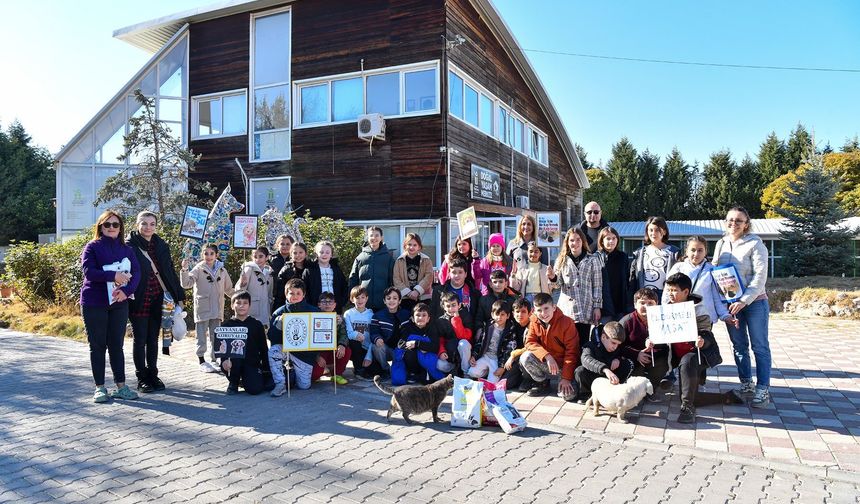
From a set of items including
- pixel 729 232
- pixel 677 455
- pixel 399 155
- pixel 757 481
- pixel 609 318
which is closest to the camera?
pixel 757 481

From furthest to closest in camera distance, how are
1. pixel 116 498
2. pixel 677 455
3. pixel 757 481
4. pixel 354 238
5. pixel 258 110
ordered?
pixel 258 110
pixel 354 238
pixel 677 455
pixel 757 481
pixel 116 498

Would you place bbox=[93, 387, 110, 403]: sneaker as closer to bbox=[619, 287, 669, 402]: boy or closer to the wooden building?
bbox=[619, 287, 669, 402]: boy

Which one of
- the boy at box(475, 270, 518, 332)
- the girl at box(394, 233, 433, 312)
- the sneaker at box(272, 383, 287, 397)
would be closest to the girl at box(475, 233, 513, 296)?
the boy at box(475, 270, 518, 332)

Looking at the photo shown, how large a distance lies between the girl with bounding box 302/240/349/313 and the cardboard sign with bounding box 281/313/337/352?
2.64 feet

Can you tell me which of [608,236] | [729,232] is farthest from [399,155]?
[729,232]

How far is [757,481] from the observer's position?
388cm

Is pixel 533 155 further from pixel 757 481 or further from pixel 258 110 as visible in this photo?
pixel 757 481

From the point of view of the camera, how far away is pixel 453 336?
668cm

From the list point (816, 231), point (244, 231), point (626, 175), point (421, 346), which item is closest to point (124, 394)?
point (421, 346)

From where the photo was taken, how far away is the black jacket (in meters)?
6.28

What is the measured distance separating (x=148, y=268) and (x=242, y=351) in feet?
4.60

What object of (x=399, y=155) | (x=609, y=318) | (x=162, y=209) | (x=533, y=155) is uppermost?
(x=533, y=155)

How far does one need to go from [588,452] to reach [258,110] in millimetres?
15066

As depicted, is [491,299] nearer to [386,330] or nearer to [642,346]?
[386,330]
